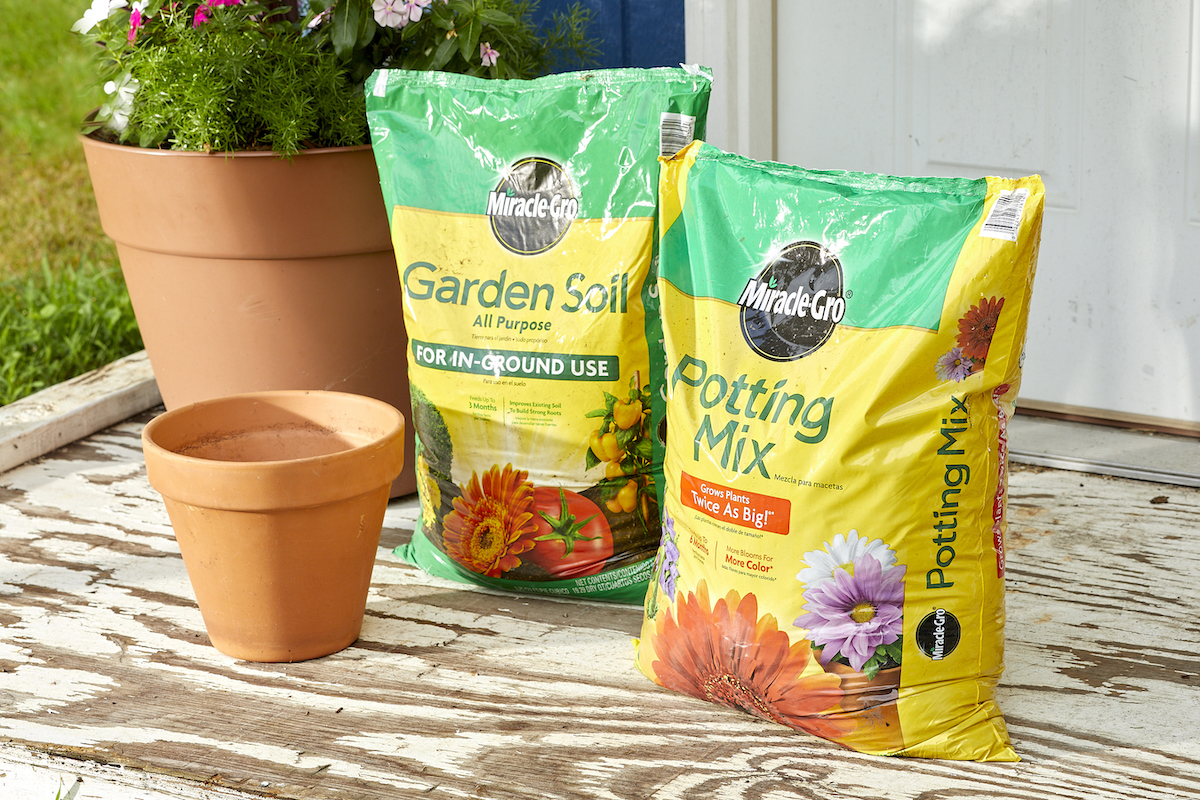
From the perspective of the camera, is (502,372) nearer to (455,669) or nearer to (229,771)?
(455,669)

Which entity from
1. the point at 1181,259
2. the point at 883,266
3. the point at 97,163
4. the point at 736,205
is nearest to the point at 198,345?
the point at 97,163

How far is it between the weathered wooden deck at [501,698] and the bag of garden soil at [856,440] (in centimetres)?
8

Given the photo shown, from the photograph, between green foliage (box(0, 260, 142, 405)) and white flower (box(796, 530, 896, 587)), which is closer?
white flower (box(796, 530, 896, 587))

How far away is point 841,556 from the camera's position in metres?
1.13

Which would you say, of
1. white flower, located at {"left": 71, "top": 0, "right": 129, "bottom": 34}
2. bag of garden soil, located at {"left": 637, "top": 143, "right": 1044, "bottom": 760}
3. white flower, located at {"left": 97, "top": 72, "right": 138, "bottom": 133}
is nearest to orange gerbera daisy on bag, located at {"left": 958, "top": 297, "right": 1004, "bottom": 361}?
bag of garden soil, located at {"left": 637, "top": 143, "right": 1044, "bottom": 760}

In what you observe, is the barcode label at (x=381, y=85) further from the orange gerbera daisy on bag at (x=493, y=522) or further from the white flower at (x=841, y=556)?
the white flower at (x=841, y=556)

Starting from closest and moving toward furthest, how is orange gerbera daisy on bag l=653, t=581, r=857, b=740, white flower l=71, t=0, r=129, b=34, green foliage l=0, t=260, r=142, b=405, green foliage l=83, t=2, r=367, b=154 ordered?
orange gerbera daisy on bag l=653, t=581, r=857, b=740
green foliage l=83, t=2, r=367, b=154
white flower l=71, t=0, r=129, b=34
green foliage l=0, t=260, r=142, b=405

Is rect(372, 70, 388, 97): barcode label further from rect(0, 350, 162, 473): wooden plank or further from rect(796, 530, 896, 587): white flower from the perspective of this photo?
rect(0, 350, 162, 473): wooden plank

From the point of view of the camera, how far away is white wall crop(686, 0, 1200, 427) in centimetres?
179

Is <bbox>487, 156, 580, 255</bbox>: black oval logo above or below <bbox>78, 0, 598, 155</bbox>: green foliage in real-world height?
below

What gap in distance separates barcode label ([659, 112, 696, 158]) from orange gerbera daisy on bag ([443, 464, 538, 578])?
0.44 metres

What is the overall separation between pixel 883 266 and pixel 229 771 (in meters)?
0.81

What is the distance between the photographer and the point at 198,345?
1.74 meters

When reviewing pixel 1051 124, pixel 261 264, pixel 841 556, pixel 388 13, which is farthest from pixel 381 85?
pixel 1051 124
